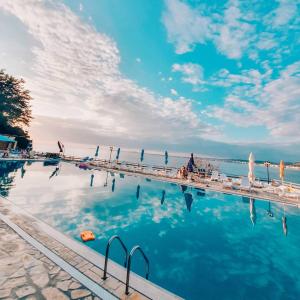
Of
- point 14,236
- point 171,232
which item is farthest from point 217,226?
point 14,236

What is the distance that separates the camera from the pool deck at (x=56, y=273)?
3.60m

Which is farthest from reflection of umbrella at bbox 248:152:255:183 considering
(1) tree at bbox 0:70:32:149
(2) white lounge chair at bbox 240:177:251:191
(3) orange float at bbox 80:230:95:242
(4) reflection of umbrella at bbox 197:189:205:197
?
(1) tree at bbox 0:70:32:149

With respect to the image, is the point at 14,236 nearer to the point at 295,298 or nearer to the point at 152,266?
the point at 152,266

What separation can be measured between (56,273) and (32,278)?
441 mm

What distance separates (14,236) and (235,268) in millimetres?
6741

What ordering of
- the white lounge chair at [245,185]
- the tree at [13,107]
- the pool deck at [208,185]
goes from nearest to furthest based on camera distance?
the pool deck at [208,185], the white lounge chair at [245,185], the tree at [13,107]

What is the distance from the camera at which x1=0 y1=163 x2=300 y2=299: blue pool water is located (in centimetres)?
545

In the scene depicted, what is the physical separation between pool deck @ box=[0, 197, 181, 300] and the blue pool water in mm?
1414

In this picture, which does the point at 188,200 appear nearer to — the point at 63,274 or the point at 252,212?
the point at 252,212

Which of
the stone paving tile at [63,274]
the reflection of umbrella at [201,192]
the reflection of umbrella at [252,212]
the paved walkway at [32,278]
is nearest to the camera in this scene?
the paved walkway at [32,278]

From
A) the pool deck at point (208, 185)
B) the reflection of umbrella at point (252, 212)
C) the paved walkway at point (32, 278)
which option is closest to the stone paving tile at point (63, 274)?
the paved walkway at point (32, 278)

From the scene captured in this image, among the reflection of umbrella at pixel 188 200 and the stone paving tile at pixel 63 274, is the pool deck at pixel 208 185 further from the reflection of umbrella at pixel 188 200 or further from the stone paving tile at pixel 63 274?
the stone paving tile at pixel 63 274

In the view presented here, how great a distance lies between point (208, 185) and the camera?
19.2 metres

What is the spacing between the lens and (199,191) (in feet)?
56.9
